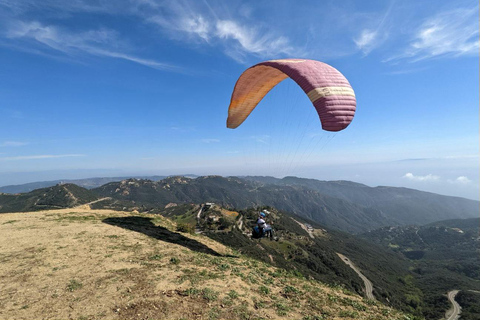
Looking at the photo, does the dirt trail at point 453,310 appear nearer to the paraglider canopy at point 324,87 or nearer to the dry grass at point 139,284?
the dry grass at point 139,284

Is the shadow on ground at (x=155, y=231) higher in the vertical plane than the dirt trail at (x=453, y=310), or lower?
higher

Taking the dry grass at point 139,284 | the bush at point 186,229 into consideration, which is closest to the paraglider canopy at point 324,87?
the dry grass at point 139,284

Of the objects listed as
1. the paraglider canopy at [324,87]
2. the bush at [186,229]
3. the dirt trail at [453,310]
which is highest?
the paraglider canopy at [324,87]

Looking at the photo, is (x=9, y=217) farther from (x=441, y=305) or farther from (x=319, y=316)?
(x=441, y=305)

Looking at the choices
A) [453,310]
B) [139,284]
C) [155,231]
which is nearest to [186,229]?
[155,231]

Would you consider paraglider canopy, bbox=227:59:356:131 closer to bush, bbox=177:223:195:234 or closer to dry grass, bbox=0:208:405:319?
dry grass, bbox=0:208:405:319

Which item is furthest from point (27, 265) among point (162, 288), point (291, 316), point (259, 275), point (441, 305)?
point (441, 305)
